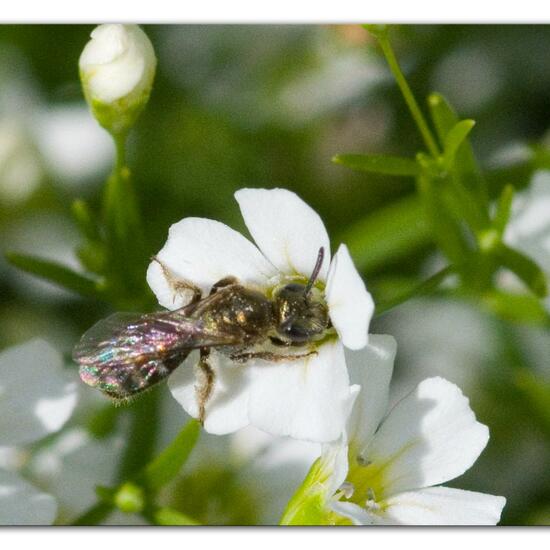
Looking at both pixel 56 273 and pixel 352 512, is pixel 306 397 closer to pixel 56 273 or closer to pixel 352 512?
pixel 352 512

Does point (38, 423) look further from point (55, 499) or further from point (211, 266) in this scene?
point (211, 266)

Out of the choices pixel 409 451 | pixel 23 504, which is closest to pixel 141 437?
pixel 23 504

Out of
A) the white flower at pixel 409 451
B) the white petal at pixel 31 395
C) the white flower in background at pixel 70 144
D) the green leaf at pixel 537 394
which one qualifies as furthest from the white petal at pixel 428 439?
the white flower in background at pixel 70 144

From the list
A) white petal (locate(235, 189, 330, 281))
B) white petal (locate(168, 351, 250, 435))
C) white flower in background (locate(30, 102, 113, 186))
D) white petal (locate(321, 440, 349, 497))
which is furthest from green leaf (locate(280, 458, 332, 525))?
white flower in background (locate(30, 102, 113, 186))

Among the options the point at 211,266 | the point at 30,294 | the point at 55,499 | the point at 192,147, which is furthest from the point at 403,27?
the point at 55,499

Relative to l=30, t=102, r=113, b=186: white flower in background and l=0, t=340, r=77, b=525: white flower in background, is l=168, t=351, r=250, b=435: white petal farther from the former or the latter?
l=30, t=102, r=113, b=186: white flower in background

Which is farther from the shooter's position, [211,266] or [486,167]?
[486,167]
